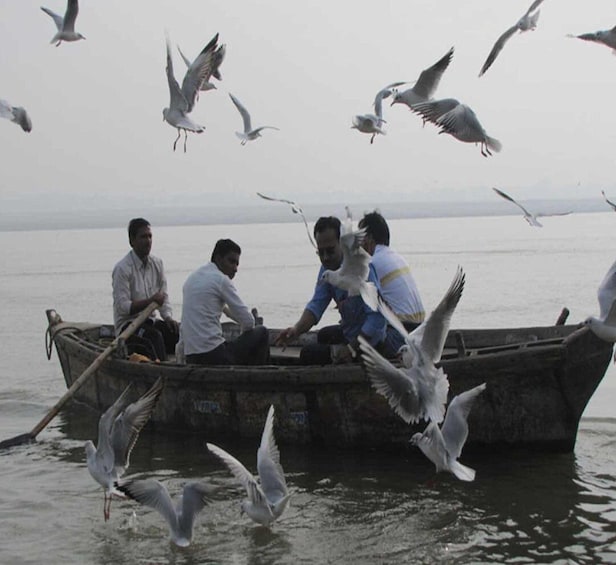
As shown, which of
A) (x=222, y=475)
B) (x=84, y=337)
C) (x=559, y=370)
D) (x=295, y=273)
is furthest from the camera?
(x=295, y=273)

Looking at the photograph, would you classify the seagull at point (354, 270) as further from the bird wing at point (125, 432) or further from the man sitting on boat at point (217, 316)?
the bird wing at point (125, 432)

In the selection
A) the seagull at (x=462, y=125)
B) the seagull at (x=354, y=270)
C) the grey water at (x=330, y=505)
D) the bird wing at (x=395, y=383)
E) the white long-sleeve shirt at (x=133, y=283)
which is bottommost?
the grey water at (x=330, y=505)

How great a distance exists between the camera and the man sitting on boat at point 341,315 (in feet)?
28.0

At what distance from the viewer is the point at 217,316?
969 centimetres

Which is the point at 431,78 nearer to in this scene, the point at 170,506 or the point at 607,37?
the point at 607,37

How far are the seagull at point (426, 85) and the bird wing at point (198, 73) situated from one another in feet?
6.70

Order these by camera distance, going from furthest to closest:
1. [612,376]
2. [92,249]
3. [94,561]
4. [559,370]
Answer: [92,249] → [612,376] → [559,370] → [94,561]

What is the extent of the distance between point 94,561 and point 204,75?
537 centimetres

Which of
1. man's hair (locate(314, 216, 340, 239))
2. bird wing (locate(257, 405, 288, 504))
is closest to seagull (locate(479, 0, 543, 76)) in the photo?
man's hair (locate(314, 216, 340, 239))

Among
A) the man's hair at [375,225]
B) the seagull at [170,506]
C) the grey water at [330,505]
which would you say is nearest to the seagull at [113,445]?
the seagull at [170,506]

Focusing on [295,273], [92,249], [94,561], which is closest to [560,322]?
[94,561]

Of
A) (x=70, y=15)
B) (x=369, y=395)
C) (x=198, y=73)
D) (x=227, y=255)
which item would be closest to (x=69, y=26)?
(x=70, y=15)

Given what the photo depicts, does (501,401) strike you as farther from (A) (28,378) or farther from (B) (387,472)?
(A) (28,378)

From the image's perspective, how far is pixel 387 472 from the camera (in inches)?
350
